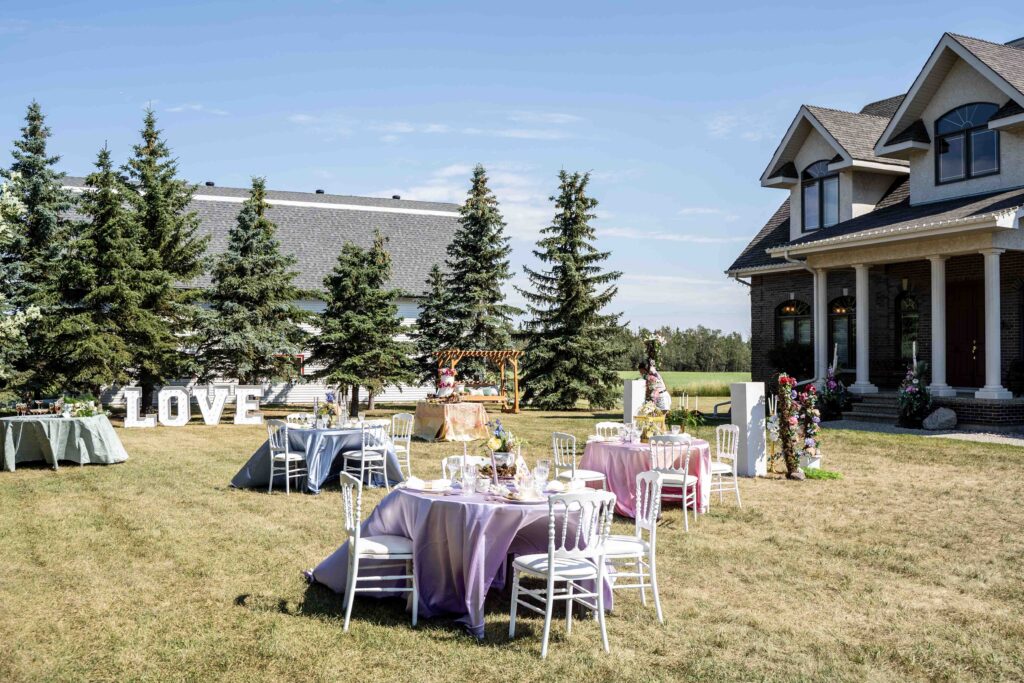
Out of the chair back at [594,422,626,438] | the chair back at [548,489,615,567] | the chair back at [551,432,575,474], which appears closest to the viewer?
the chair back at [548,489,615,567]

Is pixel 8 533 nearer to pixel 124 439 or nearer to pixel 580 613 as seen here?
pixel 580 613

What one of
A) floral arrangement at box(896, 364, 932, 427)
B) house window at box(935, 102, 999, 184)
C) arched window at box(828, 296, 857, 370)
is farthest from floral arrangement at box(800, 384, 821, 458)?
arched window at box(828, 296, 857, 370)

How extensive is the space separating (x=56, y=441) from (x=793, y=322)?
1971cm

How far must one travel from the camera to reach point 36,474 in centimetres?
1450

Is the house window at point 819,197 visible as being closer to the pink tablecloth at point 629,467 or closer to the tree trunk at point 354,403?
the tree trunk at point 354,403

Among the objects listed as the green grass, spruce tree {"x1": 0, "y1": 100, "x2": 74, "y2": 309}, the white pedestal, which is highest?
spruce tree {"x1": 0, "y1": 100, "x2": 74, "y2": 309}

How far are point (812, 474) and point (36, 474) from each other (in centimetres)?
1279

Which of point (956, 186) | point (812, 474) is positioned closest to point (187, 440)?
point (812, 474)

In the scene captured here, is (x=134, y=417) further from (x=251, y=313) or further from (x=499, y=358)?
(x=499, y=358)

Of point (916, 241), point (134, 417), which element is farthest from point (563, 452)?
point (134, 417)

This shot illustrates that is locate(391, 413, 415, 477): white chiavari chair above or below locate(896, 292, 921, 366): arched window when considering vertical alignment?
below

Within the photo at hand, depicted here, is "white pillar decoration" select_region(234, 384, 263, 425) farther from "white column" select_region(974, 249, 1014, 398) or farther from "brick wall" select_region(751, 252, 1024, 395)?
"white column" select_region(974, 249, 1014, 398)

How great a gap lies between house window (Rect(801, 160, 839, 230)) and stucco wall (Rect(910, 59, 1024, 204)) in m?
2.44

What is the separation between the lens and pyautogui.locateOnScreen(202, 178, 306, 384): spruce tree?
2522cm
